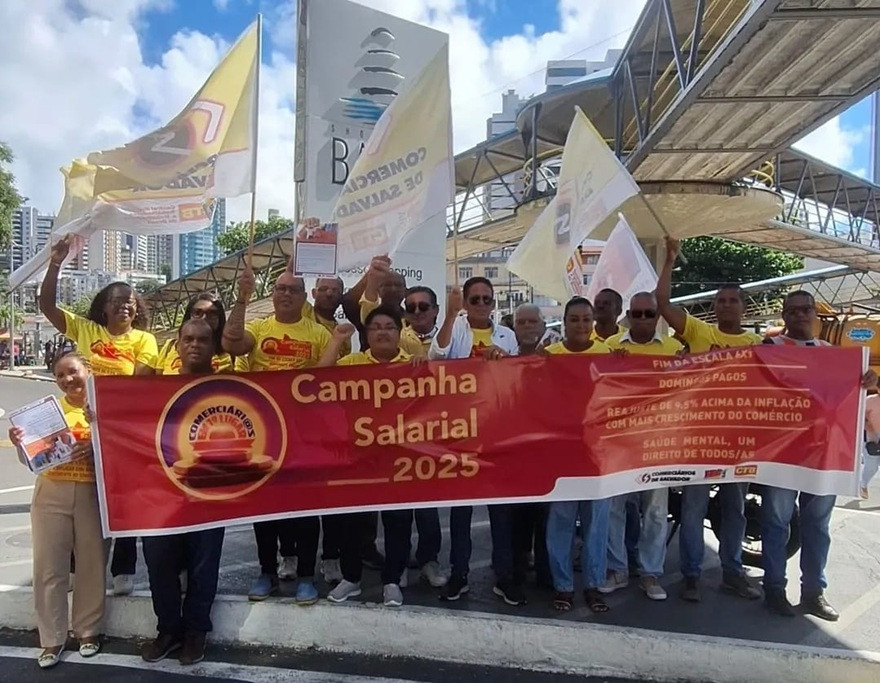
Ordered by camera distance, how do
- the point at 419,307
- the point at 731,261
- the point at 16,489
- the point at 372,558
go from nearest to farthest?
the point at 419,307 → the point at 372,558 → the point at 16,489 → the point at 731,261

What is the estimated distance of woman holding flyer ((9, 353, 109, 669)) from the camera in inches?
141

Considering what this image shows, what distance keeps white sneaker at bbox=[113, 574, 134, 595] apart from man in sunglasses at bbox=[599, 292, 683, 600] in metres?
2.77

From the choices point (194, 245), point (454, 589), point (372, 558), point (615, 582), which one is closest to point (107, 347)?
point (372, 558)

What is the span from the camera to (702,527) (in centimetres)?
421

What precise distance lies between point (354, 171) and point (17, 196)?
2132 cm

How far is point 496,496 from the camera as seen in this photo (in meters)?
3.94

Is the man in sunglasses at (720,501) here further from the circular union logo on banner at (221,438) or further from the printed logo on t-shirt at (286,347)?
the circular union logo on banner at (221,438)

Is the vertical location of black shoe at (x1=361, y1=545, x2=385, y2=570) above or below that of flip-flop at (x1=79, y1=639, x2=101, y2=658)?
above

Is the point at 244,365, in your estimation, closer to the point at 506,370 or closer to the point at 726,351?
the point at 506,370

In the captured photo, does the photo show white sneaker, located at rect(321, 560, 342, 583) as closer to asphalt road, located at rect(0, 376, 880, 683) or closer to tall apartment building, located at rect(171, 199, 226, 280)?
asphalt road, located at rect(0, 376, 880, 683)

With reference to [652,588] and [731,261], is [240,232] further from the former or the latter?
[652,588]

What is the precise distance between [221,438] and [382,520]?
103 cm

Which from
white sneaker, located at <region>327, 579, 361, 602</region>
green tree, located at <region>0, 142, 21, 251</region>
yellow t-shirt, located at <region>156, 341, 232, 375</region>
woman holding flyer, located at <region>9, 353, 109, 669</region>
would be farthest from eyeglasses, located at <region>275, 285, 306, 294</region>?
green tree, located at <region>0, 142, 21, 251</region>

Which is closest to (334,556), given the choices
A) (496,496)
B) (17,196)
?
(496,496)
